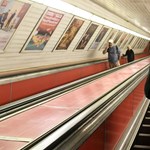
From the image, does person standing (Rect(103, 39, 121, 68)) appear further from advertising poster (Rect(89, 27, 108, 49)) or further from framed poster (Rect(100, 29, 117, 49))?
framed poster (Rect(100, 29, 117, 49))

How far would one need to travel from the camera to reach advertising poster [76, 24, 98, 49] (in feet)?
33.2

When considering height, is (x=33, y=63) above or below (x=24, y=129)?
below

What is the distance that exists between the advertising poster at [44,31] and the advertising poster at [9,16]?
35.8 inches

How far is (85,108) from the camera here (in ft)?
11.4

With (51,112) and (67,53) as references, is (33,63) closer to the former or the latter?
(67,53)

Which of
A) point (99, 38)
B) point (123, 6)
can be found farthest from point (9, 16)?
point (99, 38)

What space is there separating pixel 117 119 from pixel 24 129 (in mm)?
1916

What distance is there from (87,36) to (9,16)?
515 cm

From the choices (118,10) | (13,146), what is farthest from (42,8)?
(13,146)

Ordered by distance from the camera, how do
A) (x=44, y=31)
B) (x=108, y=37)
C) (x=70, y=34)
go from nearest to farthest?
(x=44, y=31) < (x=70, y=34) < (x=108, y=37)

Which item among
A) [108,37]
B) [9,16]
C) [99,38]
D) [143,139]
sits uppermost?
[108,37]

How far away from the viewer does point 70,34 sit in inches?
352

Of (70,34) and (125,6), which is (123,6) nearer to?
(125,6)

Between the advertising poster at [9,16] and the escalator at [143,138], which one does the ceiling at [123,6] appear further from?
the escalator at [143,138]
